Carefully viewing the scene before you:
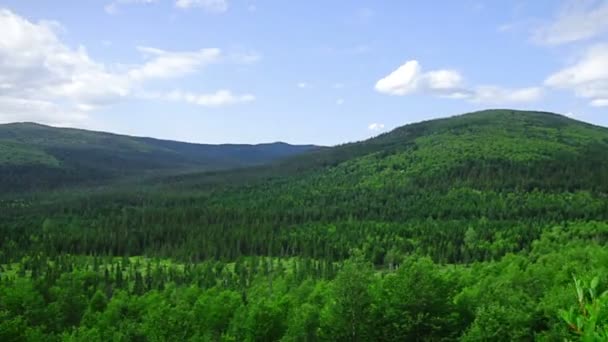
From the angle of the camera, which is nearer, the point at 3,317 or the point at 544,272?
the point at 3,317

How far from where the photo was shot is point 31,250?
623ft

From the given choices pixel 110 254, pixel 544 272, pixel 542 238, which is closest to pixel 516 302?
pixel 544 272

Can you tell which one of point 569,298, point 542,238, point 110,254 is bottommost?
point 110,254

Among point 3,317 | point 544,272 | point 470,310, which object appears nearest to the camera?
point 470,310

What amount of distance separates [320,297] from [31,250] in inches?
5446

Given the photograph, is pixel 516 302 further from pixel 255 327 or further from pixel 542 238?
pixel 542 238

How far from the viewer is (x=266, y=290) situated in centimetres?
11806

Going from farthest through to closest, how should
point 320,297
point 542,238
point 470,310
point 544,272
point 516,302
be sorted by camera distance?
point 542,238, point 320,297, point 544,272, point 470,310, point 516,302

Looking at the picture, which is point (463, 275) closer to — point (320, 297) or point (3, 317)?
point (320, 297)

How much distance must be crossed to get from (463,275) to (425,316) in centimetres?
5140

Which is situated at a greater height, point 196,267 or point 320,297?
point 320,297

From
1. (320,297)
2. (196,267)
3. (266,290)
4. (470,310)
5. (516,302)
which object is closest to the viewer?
(516,302)

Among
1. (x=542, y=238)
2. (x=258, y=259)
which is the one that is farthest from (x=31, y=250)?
(x=542, y=238)

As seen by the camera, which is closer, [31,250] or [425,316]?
[425,316]
